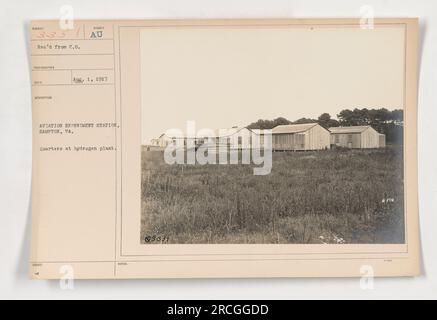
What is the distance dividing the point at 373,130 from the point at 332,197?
6.9 inches

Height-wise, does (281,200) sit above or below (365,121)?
below

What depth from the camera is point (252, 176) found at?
1126 mm

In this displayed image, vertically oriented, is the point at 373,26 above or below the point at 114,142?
above

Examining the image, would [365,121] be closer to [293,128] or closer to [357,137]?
[357,137]

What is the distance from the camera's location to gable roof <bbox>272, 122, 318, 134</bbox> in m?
1.12

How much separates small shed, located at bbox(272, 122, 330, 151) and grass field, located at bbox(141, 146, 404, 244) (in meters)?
0.02

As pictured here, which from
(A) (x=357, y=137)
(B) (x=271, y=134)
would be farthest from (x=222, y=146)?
(A) (x=357, y=137)

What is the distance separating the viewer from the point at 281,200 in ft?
3.69

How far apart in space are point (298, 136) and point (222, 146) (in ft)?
0.57

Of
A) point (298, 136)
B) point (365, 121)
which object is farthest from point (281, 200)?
point (365, 121)

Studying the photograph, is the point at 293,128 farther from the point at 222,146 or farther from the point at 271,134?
the point at 222,146

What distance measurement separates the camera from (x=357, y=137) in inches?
44.0
